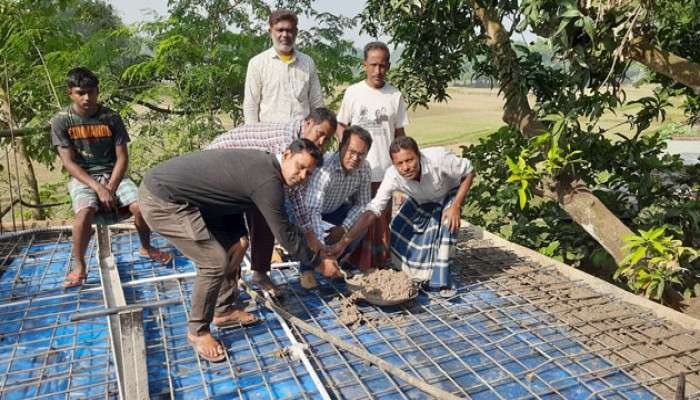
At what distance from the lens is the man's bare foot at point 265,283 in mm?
2795

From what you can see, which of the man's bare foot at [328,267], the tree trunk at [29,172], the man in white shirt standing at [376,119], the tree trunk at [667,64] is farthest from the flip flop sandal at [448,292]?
the tree trunk at [29,172]

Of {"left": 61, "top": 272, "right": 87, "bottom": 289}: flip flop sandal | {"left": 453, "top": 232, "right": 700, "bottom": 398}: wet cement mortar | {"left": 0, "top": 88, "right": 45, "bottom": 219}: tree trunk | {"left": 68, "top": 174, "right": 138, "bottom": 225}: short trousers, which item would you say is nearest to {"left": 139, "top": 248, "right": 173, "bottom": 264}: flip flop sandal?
{"left": 68, "top": 174, "right": 138, "bottom": 225}: short trousers

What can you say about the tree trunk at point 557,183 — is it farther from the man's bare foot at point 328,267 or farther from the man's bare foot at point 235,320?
the man's bare foot at point 235,320

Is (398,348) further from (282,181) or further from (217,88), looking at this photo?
(217,88)

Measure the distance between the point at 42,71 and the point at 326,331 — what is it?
172 inches

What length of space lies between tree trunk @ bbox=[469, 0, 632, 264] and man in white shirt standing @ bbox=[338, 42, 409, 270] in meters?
0.90

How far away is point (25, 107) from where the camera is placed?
5.38 m

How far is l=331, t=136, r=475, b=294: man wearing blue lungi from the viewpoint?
280 cm

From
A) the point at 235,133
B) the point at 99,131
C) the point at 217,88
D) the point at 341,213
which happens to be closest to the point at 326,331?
the point at 341,213

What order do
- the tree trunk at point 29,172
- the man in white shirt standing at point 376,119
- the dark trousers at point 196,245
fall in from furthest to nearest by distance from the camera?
the tree trunk at point 29,172 → the man in white shirt standing at point 376,119 → the dark trousers at point 196,245

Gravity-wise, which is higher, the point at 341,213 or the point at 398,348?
the point at 341,213

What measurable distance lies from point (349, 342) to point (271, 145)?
1.06m

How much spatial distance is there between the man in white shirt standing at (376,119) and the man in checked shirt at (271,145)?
532 mm

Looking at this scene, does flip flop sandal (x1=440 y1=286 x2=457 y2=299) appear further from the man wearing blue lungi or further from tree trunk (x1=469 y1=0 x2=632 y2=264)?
tree trunk (x1=469 y1=0 x2=632 y2=264)
